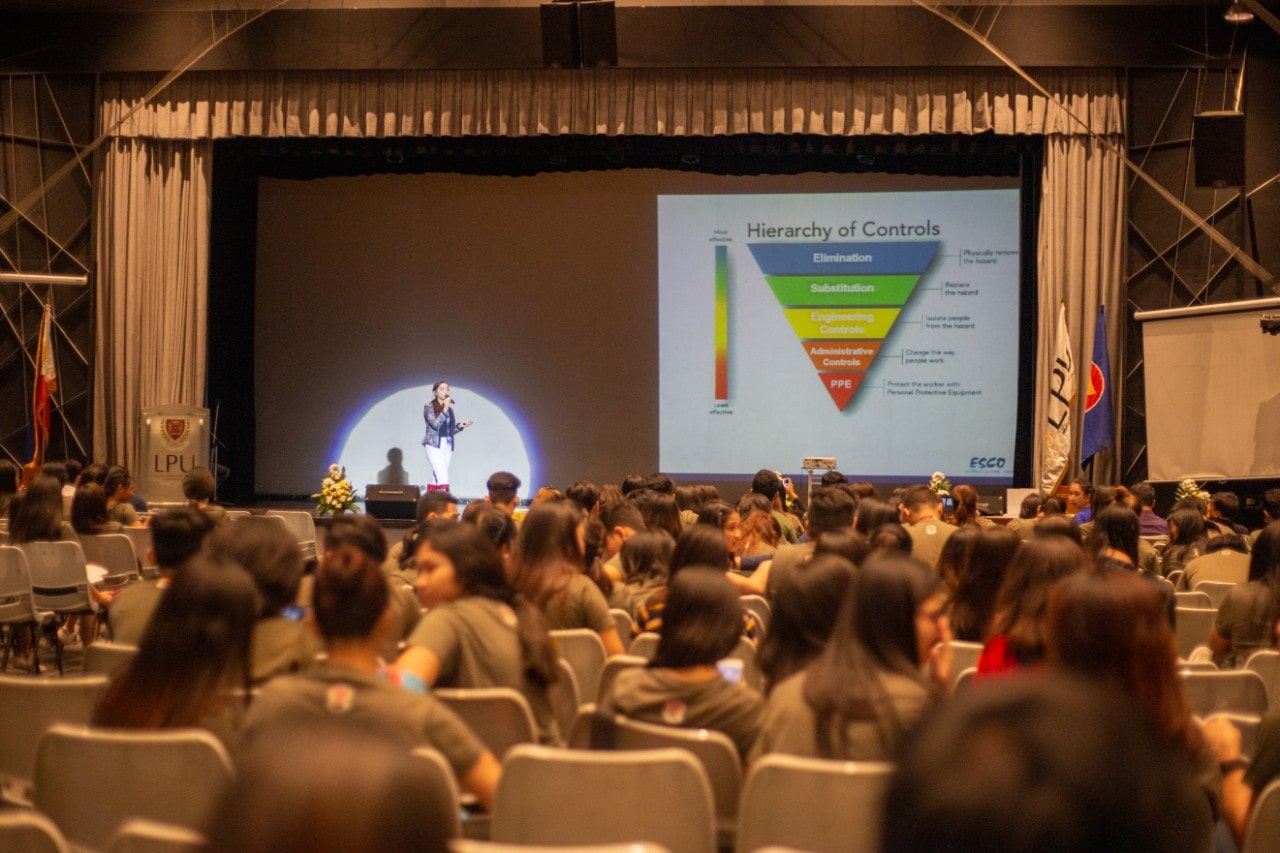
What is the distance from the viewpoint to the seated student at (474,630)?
3273mm

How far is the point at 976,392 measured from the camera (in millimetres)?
13594

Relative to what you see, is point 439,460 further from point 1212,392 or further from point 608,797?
point 608,797

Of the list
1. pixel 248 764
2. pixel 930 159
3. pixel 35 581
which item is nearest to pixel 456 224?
pixel 930 159

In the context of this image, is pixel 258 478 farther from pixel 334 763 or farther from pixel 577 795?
pixel 334 763

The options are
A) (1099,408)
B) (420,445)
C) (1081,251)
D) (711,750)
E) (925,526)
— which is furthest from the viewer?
(420,445)

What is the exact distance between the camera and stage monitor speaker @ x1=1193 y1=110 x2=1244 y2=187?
1038 centimetres

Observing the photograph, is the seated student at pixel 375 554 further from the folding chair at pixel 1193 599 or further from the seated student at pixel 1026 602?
the folding chair at pixel 1193 599

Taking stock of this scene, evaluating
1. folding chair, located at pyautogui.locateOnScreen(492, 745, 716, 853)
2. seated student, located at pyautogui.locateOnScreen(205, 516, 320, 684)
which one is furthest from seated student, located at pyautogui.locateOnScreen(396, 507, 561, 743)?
folding chair, located at pyautogui.locateOnScreen(492, 745, 716, 853)

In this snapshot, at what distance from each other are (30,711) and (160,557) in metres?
0.82

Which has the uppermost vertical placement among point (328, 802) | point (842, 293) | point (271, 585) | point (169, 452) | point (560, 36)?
point (560, 36)

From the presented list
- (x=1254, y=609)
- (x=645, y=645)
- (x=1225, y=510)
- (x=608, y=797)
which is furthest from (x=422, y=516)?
(x=1225, y=510)

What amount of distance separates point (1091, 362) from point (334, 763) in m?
12.6

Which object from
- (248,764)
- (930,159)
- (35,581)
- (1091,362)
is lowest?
(35,581)

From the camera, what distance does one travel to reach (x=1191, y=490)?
1159 centimetres
